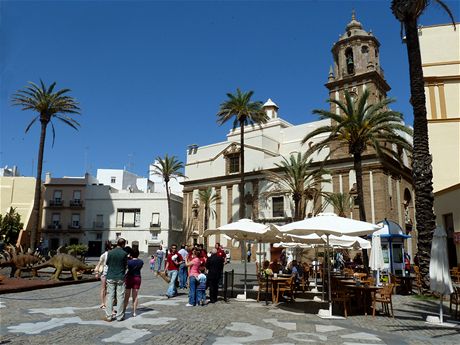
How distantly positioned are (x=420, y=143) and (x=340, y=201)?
73.5 ft

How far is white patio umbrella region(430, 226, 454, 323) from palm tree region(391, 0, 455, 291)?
4717 mm

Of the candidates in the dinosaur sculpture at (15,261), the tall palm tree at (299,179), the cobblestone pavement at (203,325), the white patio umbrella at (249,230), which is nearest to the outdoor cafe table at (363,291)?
the cobblestone pavement at (203,325)

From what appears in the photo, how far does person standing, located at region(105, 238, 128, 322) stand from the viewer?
872 centimetres

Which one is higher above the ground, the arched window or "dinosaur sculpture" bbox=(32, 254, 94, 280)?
the arched window

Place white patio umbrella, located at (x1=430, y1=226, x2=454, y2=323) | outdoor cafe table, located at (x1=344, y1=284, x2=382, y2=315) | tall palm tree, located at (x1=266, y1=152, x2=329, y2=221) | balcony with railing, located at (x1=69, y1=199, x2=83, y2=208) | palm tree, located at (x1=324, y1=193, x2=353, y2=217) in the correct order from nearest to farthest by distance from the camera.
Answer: white patio umbrella, located at (x1=430, y1=226, x2=454, y2=323)
outdoor cafe table, located at (x1=344, y1=284, x2=382, y2=315)
tall palm tree, located at (x1=266, y1=152, x2=329, y2=221)
palm tree, located at (x1=324, y1=193, x2=353, y2=217)
balcony with railing, located at (x1=69, y1=199, x2=83, y2=208)

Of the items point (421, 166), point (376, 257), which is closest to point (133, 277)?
point (376, 257)

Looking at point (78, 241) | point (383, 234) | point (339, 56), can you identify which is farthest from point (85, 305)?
point (78, 241)

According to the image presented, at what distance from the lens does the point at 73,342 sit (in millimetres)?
6766

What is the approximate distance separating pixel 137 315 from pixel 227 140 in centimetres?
4369

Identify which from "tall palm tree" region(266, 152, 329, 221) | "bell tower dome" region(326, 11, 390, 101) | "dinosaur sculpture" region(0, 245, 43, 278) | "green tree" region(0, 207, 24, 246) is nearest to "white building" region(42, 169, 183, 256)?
"green tree" region(0, 207, 24, 246)

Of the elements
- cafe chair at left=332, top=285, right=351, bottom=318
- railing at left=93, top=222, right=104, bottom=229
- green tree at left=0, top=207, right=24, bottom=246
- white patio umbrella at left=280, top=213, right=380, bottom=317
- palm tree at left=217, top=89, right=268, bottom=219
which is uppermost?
palm tree at left=217, top=89, right=268, bottom=219

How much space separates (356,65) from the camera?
132 ft

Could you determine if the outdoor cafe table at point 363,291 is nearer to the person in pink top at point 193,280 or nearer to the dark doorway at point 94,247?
the person in pink top at point 193,280

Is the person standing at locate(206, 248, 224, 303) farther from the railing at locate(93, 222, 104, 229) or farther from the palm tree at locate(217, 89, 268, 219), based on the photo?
the railing at locate(93, 222, 104, 229)
